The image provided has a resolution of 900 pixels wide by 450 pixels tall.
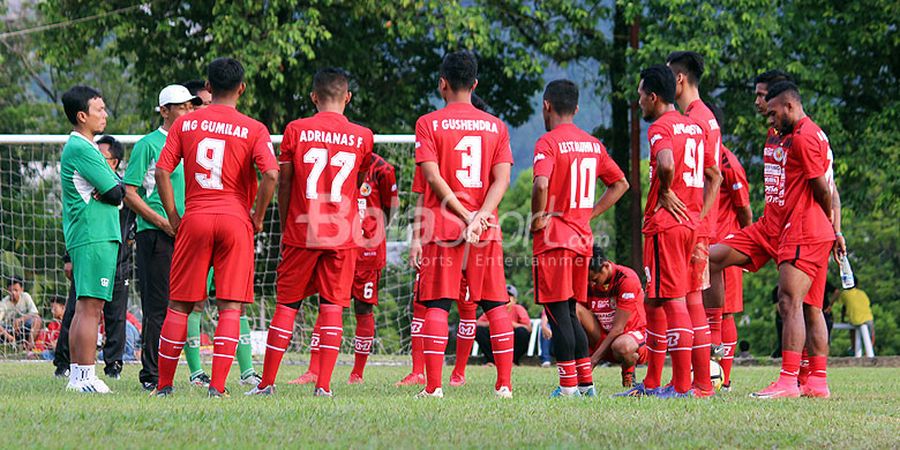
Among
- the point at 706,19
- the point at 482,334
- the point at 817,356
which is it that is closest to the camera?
the point at 817,356

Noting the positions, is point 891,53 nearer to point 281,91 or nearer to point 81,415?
point 281,91

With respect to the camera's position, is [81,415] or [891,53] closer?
[81,415]

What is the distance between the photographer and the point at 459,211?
8.51m

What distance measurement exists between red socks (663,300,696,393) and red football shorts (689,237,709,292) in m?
0.34

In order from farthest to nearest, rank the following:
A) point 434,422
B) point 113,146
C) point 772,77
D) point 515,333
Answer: point 515,333 → point 113,146 → point 772,77 → point 434,422

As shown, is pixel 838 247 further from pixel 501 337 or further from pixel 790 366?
pixel 501 337

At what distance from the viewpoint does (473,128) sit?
8.72 metres

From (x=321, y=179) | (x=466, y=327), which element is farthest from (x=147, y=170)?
(x=466, y=327)

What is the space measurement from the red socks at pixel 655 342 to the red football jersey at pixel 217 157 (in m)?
3.29

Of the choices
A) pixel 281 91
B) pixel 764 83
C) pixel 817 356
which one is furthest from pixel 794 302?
pixel 281 91

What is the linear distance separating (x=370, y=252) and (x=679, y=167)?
3906mm

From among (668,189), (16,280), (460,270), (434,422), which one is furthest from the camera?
(16,280)

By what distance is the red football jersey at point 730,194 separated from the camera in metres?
11.1

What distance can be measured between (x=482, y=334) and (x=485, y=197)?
12.1 metres
